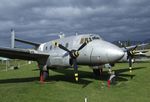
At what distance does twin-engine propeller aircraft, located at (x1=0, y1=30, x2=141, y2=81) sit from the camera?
61.0ft

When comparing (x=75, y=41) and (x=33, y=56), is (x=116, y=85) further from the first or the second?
(x=33, y=56)

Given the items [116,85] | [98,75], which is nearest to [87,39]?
[116,85]

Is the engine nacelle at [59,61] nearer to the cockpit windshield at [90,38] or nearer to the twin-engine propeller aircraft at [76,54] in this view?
the twin-engine propeller aircraft at [76,54]

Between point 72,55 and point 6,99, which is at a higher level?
point 72,55

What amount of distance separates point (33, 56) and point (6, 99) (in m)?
8.15

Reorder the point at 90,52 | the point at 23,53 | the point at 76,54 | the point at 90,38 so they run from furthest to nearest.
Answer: the point at 23,53 < the point at 90,38 < the point at 90,52 < the point at 76,54

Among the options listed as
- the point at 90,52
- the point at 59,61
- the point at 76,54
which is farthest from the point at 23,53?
the point at 90,52

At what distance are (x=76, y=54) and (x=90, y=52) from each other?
1.37m

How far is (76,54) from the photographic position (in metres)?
19.0

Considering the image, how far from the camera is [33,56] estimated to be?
22.1 meters

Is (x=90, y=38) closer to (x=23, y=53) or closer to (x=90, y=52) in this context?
(x=90, y=52)

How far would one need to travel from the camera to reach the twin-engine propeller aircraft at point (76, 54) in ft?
61.0

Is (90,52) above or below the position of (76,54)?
above

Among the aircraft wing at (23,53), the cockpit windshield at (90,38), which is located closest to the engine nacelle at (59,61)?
the aircraft wing at (23,53)
